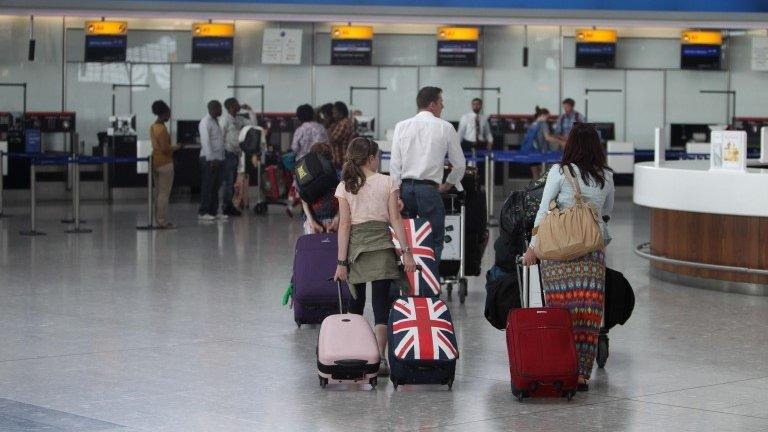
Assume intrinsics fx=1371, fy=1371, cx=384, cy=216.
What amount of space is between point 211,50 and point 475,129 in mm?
4780

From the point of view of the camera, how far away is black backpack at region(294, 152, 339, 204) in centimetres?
905

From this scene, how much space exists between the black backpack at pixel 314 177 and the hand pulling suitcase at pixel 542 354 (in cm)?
250

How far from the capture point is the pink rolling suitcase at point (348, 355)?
6957 mm

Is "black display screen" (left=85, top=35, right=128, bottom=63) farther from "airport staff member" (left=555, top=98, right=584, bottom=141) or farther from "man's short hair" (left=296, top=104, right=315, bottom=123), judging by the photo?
"man's short hair" (left=296, top=104, right=315, bottom=123)

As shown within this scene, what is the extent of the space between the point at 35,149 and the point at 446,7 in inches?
318

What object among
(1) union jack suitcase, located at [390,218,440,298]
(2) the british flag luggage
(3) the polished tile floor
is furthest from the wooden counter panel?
(2) the british flag luggage

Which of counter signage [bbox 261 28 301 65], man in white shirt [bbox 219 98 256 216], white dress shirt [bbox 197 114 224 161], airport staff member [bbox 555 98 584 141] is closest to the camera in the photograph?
white dress shirt [bbox 197 114 224 161]

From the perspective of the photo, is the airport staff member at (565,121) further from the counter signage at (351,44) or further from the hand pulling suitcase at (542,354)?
the hand pulling suitcase at (542,354)

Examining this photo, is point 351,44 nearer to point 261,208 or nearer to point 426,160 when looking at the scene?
point 261,208

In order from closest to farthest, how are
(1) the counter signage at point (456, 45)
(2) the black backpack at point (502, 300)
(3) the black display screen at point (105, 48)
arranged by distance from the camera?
(2) the black backpack at point (502, 300), (3) the black display screen at point (105, 48), (1) the counter signage at point (456, 45)

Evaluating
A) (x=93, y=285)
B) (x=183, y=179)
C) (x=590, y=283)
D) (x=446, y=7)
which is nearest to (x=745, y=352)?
(x=590, y=283)

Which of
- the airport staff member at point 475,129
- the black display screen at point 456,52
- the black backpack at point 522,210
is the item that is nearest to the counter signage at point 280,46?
the black display screen at point 456,52

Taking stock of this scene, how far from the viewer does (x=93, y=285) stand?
1138cm

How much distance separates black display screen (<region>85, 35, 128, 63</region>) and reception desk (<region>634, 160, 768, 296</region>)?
13074 millimetres
